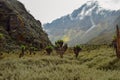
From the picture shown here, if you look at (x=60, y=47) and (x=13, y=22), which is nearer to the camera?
(x=60, y=47)

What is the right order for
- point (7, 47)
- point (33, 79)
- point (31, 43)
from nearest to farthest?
point (33, 79)
point (7, 47)
point (31, 43)

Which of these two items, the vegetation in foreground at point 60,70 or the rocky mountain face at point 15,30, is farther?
the rocky mountain face at point 15,30

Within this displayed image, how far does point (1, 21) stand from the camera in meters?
121

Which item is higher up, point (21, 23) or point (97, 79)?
point (21, 23)

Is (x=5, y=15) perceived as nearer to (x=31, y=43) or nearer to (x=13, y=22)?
(x=13, y=22)

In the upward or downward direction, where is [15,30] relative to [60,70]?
upward

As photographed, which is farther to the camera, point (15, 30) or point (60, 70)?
point (15, 30)

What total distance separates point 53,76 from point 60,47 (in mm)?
54396

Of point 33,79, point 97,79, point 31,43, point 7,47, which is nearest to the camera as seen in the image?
point 97,79

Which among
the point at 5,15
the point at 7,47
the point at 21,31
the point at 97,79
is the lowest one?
the point at 97,79

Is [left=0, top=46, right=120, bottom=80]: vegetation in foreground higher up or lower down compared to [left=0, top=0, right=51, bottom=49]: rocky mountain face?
lower down

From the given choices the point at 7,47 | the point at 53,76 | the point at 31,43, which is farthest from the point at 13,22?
the point at 53,76

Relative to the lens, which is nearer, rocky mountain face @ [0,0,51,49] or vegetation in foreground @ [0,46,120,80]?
vegetation in foreground @ [0,46,120,80]

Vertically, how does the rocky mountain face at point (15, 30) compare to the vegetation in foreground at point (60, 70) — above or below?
above
